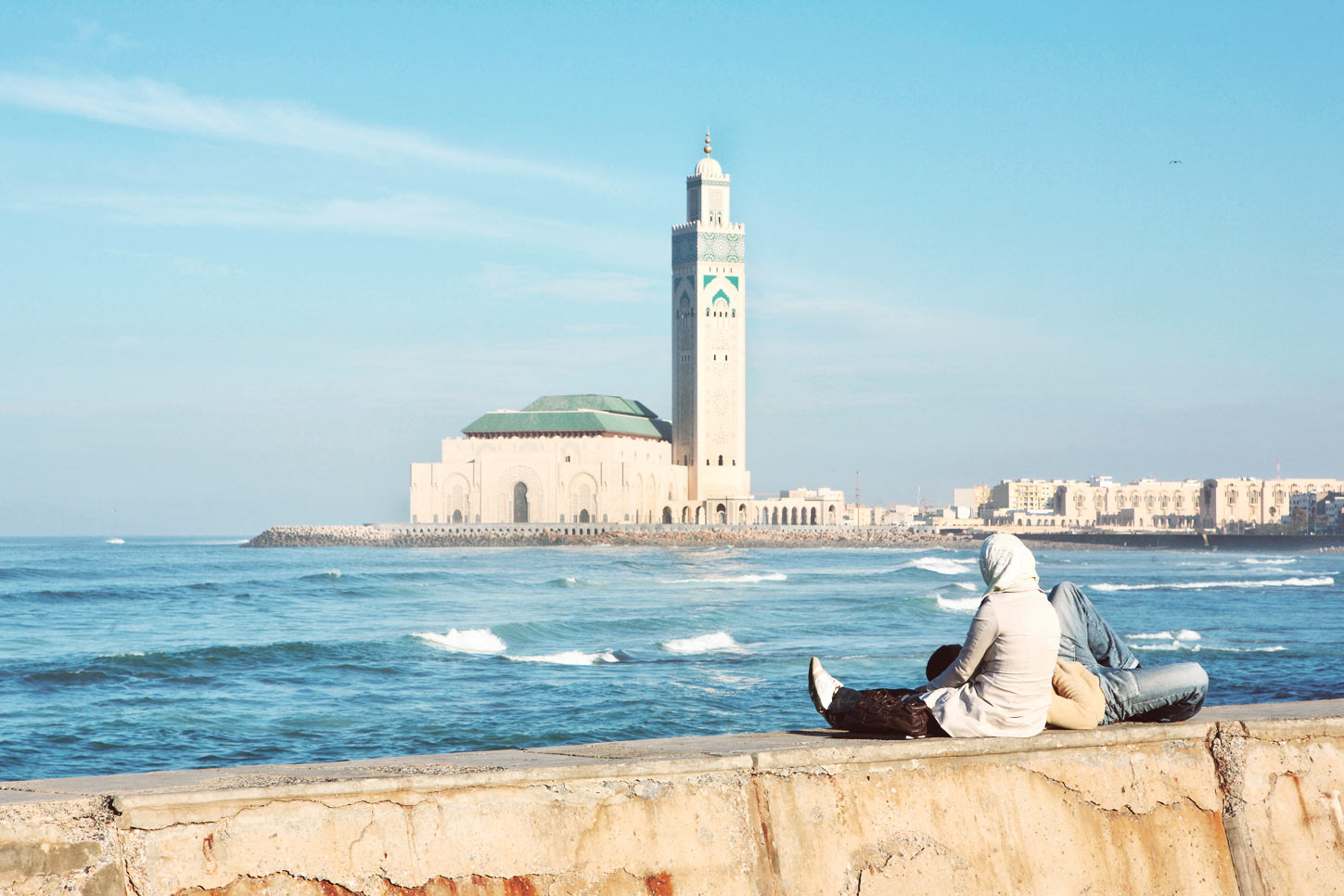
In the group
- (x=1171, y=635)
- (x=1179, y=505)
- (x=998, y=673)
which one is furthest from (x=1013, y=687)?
(x=1179, y=505)

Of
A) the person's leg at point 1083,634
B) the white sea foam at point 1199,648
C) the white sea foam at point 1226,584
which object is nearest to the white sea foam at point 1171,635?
the white sea foam at point 1199,648

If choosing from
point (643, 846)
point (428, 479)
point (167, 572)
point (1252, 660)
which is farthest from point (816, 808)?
point (428, 479)

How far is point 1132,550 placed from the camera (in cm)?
10425

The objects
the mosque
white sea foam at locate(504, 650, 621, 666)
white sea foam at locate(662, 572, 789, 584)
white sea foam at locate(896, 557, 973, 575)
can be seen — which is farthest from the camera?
the mosque

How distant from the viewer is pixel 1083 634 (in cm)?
573

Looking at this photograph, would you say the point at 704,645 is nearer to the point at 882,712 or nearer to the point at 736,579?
the point at 882,712

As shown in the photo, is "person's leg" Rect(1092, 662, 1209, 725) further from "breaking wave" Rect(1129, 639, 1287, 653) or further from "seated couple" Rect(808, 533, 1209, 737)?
"breaking wave" Rect(1129, 639, 1287, 653)

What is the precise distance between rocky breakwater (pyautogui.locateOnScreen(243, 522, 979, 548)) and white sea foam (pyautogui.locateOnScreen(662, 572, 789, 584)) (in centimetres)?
4352

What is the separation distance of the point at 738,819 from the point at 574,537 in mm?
92818

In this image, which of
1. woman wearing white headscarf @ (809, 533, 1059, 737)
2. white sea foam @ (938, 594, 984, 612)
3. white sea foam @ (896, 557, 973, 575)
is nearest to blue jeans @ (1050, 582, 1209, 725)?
woman wearing white headscarf @ (809, 533, 1059, 737)

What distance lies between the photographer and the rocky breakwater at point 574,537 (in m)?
97.0

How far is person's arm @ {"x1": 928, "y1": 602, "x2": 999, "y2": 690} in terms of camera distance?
16.7 feet

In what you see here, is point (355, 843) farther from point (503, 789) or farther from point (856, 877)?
point (856, 877)

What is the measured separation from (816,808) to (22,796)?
8.13 ft
